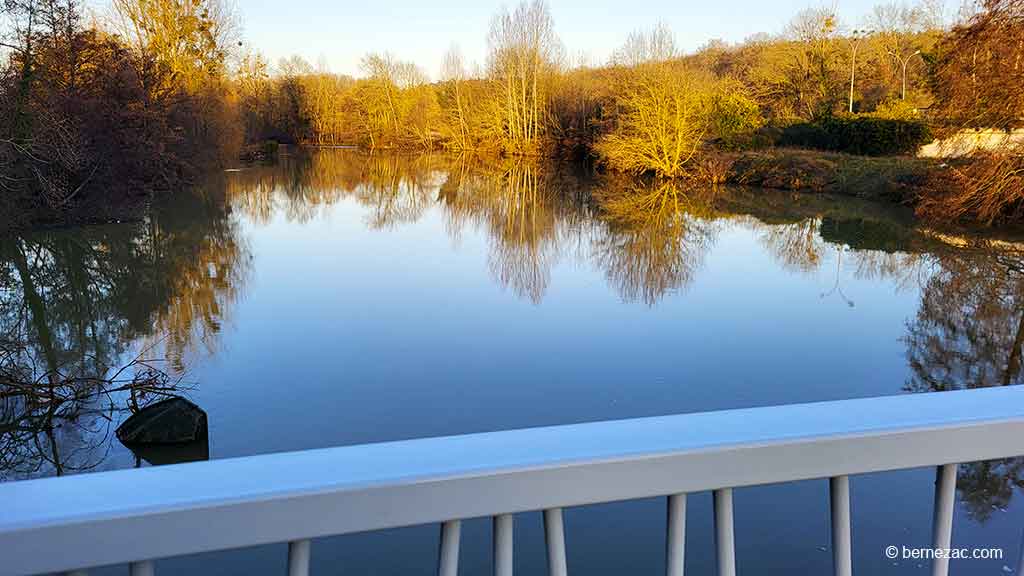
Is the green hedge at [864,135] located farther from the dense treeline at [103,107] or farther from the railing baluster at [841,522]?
the railing baluster at [841,522]

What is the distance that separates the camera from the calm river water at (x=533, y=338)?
4.44m

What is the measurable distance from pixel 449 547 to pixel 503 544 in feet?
0.21

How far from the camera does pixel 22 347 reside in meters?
7.62

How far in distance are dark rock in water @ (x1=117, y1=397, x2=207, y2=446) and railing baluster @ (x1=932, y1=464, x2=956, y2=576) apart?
5635 millimetres

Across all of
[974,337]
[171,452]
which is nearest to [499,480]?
[171,452]

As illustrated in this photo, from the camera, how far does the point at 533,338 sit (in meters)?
8.81

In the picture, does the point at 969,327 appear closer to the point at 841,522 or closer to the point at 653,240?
the point at 653,240

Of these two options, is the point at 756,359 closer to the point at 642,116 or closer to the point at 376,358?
the point at 376,358

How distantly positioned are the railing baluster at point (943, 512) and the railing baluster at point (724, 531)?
0.92 feet

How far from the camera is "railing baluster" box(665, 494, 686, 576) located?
0.86 meters

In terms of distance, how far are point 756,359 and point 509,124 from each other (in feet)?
120

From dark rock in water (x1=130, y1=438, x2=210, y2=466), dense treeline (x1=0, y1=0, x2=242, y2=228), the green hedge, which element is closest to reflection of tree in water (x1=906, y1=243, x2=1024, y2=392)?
dark rock in water (x1=130, y1=438, x2=210, y2=466)

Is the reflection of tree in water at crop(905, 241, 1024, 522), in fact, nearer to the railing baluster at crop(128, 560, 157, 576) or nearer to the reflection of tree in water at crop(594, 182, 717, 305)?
the reflection of tree in water at crop(594, 182, 717, 305)

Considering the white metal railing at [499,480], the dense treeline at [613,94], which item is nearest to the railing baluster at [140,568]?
the white metal railing at [499,480]
